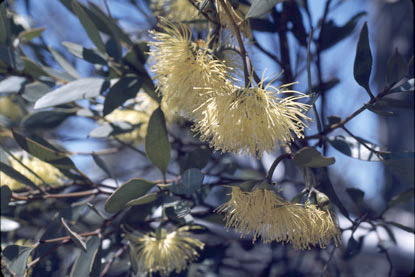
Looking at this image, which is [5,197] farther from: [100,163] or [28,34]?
[28,34]

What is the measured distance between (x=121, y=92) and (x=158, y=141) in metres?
0.15

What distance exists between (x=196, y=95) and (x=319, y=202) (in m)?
0.28

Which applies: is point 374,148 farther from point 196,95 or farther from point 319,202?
point 196,95

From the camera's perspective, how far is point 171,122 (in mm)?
991

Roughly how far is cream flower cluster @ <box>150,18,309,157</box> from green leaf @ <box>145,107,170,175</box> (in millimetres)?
50

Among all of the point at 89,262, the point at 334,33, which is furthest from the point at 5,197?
the point at 334,33

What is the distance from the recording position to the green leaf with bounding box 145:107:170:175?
2.14ft

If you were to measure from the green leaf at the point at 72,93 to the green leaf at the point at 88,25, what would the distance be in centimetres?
8

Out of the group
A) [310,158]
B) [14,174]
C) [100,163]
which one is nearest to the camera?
[310,158]

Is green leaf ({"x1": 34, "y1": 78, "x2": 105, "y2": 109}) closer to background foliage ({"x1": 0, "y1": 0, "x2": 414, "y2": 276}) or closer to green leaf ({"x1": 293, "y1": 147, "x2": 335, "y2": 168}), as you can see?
background foliage ({"x1": 0, "y1": 0, "x2": 414, "y2": 276})

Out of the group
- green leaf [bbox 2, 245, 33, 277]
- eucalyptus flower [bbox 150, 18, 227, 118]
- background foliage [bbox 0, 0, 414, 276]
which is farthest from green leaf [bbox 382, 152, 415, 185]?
green leaf [bbox 2, 245, 33, 277]

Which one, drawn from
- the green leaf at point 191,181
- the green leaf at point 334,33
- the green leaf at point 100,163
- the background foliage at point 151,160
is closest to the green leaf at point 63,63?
the background foliage at point 151,160

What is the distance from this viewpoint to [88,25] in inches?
28.4

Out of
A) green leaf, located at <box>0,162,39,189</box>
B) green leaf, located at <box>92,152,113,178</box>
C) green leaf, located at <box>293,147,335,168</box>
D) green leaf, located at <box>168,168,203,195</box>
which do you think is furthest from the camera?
green leaf, located at <box>92,152,113,178</box>
